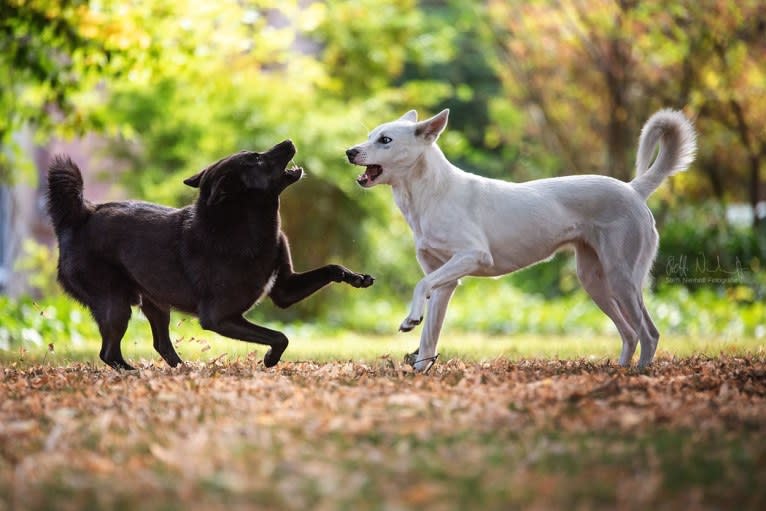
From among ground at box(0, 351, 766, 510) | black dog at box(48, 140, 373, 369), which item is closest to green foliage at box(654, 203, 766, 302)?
black dog at box(48, 140, 373, 369)

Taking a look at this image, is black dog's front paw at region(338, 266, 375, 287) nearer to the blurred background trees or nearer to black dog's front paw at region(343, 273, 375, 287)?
black dog's front paw at region(343, 273, 375, 287)

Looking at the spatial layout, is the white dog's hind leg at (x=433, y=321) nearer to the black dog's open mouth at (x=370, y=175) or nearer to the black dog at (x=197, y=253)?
the black dog at (x=197, y=253)

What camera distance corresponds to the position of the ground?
328 cm

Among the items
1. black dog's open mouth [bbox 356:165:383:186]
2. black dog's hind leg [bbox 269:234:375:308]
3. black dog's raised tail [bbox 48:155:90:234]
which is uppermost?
black dog's open mouth [bbox 356:165:383:186]

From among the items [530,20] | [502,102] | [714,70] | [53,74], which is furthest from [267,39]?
[502,102]

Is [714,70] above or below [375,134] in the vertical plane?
above

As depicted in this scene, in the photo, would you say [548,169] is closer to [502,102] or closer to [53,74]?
[502,102]

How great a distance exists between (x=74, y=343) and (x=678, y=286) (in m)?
8.66

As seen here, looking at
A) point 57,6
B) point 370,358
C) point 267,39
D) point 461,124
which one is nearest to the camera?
point 370,358

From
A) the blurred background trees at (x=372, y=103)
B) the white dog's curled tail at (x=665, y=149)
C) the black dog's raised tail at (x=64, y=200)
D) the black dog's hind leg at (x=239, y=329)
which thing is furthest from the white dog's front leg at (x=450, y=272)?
the blurred background trees at (x=372, y=103)

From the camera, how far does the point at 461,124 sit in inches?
1082

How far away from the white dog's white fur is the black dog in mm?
549

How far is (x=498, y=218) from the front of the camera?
6.68m

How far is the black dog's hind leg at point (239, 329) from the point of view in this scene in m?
6.35
